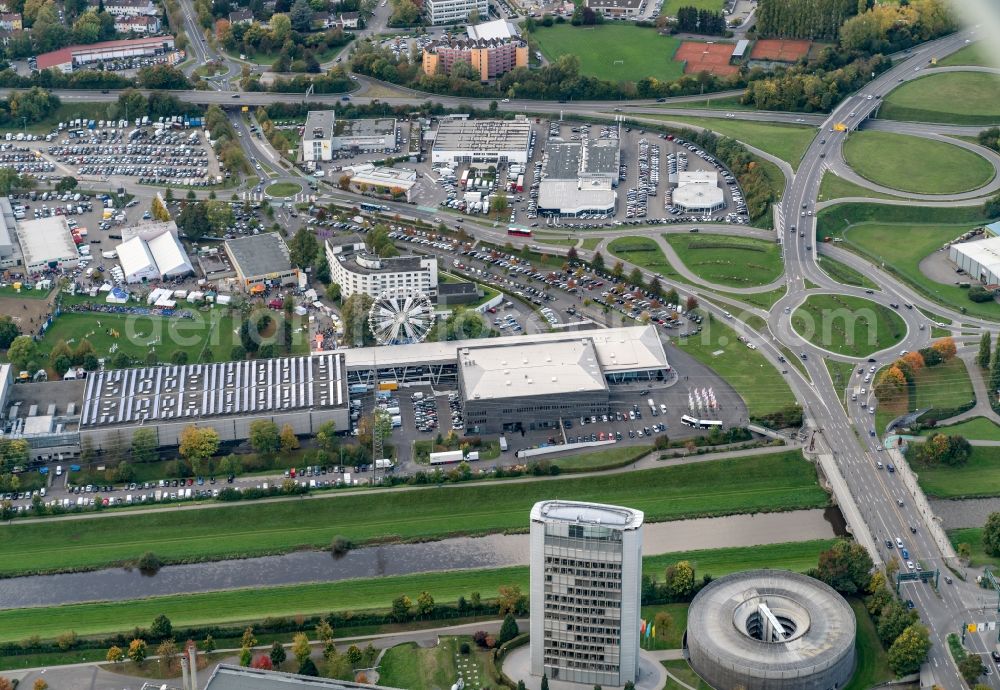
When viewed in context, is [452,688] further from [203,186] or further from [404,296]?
[203,186]

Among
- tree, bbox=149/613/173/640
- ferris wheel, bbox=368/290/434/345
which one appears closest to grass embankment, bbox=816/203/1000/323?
ferris wheel, bbox=368/290/434/345

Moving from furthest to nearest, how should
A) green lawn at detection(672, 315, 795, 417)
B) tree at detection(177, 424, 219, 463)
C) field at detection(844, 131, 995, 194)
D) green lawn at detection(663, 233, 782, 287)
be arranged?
1. field at detection(844, 131, 995, 194)
2. green lawn at detection(663, 233, 782, 287)
3. green lawn at detection(672, 315, 795, 417)
4. tree at detection(177, 424, 219, 463)

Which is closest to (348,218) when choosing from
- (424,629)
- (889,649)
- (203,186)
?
(203,186)

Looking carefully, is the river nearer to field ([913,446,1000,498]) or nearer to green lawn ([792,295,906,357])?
field ([913,446,1000,498])

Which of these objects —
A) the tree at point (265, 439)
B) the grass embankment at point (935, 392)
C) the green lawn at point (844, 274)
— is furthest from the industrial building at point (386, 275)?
the grass embankment at point (935, 392)

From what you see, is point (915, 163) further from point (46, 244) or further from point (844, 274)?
point (46, 244)

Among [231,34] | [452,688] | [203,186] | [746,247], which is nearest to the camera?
[452,688]
